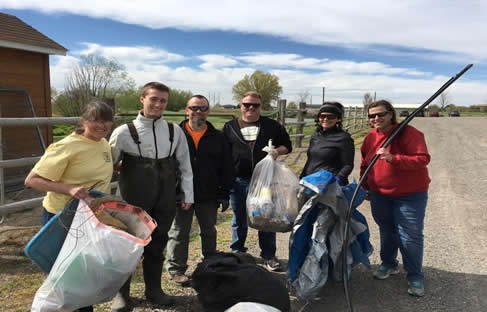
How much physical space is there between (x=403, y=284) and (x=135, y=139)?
2.72 m

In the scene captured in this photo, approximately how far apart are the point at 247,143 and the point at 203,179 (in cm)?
58

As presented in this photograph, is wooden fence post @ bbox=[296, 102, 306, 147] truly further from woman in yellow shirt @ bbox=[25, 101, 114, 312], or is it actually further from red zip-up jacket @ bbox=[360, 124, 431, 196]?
woman in yellow shirt @ bbox=[25, 101, 114, 312]

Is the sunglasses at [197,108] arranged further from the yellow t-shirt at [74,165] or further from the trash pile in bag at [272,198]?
the yellow t-shirt at [74,165]

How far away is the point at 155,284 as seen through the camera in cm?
271

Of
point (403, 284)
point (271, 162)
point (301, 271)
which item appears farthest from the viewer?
point (403, 284)

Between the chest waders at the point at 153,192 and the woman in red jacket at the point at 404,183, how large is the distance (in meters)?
1.71

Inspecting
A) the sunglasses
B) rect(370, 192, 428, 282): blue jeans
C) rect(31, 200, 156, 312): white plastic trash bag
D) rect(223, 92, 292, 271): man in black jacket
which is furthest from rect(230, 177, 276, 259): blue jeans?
rect(31, 200, 156, 312): white plastic trash bag

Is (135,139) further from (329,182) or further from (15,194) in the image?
(15,194)

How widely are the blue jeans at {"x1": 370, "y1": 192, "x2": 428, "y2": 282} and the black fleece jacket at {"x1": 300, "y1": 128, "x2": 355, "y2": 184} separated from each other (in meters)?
0.45

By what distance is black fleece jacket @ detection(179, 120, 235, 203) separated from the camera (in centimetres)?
298

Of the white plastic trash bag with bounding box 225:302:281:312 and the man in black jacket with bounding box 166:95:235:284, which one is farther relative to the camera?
the man in black jacket with bounding box 166:95:235:284

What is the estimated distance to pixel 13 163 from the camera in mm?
3748

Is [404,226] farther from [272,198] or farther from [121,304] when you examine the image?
[121,304]

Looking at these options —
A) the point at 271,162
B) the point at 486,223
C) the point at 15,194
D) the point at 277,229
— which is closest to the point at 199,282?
the point at 277,229
